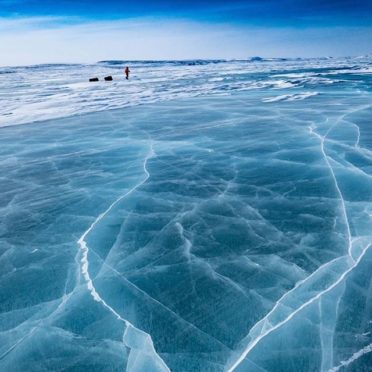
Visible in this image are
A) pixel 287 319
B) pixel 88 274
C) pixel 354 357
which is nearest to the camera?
pixel 354 357

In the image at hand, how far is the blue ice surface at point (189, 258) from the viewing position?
218cm

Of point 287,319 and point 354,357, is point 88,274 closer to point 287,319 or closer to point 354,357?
point 287,319

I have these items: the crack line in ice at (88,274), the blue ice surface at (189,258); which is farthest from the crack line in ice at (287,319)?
the crack line in ice at (88,274)

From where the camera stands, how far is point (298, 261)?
2.96 m

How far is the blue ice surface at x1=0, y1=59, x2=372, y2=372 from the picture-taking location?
218cm

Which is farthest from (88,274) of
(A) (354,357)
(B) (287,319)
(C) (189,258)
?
(A) (354,357)

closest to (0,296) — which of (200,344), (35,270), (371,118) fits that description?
(35,270)

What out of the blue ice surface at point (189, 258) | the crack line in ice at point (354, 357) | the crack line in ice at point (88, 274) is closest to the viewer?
the crack line in ice at point (354, 357)

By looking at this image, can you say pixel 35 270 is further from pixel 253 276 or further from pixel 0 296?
pixel 253 276

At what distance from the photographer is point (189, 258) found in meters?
3.08

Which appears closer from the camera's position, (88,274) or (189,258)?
(88,274)

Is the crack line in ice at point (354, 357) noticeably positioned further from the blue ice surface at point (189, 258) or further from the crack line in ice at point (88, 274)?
the crack line in ice at point (88, 274)

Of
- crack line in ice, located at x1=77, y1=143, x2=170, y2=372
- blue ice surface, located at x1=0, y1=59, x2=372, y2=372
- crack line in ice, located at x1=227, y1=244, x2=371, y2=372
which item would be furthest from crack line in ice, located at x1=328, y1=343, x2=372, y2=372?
crack line in ice, located at x1=77, y1=143, x2=170, y2=372

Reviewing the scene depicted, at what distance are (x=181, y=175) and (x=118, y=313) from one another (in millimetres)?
2807
